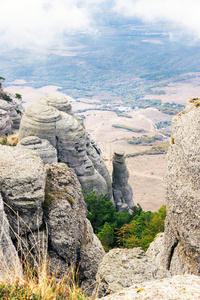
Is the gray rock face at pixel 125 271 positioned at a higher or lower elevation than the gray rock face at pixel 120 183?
higher

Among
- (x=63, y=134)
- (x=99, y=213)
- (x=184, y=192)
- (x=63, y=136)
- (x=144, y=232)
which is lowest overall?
(x=99, y=213)

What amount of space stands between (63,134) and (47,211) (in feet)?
87.4

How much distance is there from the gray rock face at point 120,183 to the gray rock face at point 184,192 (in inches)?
1488

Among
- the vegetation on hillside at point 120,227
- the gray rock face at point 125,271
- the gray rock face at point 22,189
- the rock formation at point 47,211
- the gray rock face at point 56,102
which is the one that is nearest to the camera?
the gray rock face at point 125,271

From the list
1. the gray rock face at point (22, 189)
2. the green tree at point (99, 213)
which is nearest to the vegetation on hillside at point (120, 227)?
the green tree at point (99, 213)

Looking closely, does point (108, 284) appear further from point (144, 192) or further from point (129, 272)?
point (144, 192)

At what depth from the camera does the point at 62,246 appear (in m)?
12.3

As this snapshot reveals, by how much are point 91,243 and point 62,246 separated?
2.35 m

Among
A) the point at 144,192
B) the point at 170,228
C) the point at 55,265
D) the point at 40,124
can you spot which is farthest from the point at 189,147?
the point at 144,192

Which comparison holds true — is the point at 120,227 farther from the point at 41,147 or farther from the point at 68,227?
the point at 68,227

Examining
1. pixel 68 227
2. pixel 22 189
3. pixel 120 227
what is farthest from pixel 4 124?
pixel 68 227

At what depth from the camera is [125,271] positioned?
10.6m

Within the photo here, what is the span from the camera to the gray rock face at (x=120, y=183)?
51094 millimetres

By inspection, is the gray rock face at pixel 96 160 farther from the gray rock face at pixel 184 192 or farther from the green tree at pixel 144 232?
the gray rock face at pixel 184 192
